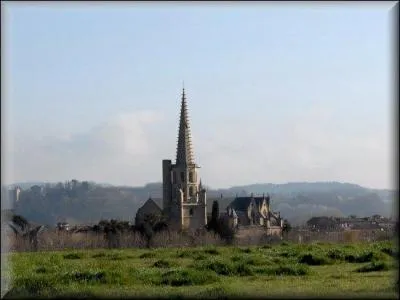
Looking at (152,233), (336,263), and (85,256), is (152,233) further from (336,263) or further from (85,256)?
A: (336,263)

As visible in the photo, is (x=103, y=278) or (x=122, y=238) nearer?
(x=103, y=278)

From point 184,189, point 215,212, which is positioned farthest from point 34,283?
point 184,189

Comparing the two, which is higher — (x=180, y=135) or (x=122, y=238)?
(x=180, y=135)

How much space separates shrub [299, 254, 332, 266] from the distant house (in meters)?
19.9

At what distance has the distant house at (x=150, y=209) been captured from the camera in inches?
1413

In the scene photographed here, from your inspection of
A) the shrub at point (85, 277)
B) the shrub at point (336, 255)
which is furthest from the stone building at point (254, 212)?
the shrub at point (85, 277)

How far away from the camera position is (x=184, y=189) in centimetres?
5034

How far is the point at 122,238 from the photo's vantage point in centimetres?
2970

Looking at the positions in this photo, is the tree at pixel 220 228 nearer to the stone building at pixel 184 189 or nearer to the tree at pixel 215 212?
the tree at pixel 215 212

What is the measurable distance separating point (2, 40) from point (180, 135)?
1695 inches

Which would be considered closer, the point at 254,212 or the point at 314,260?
the point at 314,260

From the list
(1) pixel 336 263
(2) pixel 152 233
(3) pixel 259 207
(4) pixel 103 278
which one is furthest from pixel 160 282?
(3) pixel 259 207

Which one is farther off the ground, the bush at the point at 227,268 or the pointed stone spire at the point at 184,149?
the pointed stone spire at the point at 184,149

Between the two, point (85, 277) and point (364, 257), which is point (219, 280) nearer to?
point (85, 277)
